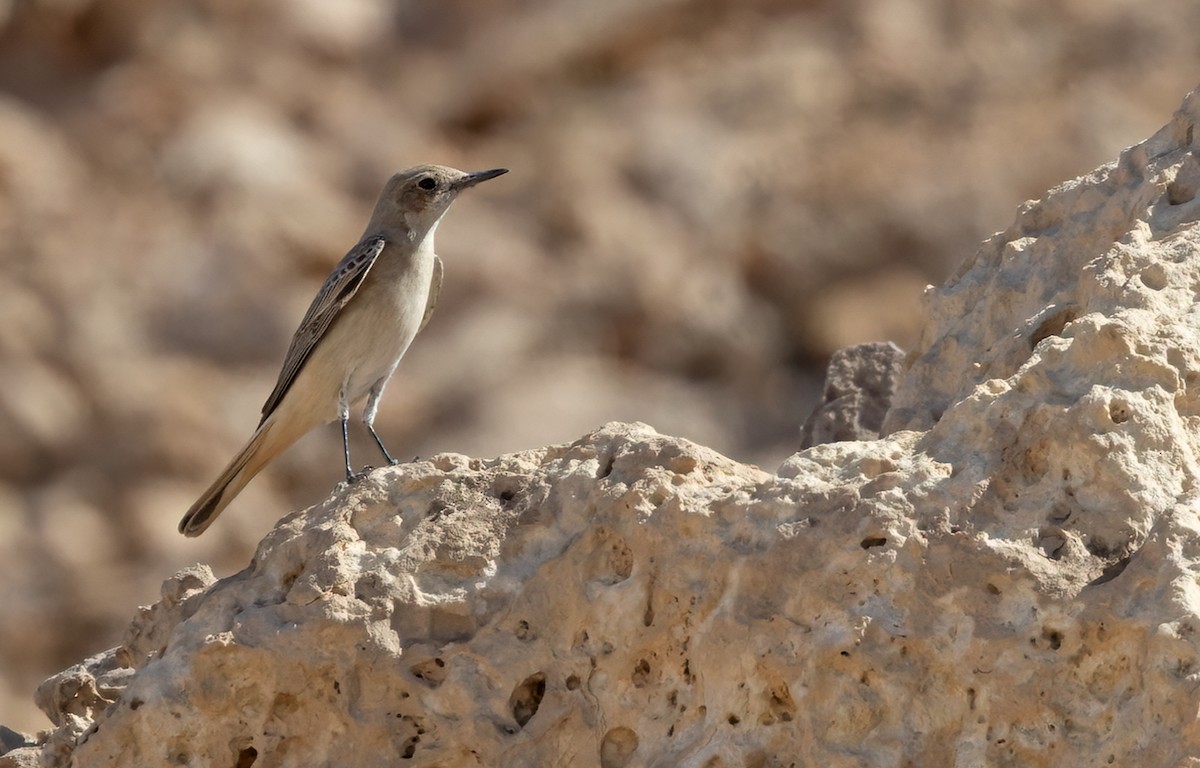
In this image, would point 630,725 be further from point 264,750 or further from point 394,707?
point 264,750

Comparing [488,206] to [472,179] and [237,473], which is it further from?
[237,473]

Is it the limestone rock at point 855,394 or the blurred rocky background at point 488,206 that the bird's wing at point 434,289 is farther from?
the blurred rocky background at point 488,206

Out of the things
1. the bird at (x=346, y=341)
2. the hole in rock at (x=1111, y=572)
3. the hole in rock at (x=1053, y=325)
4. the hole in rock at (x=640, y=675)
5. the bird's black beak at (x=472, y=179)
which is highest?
the bird's black beak at (x=472, y=179)

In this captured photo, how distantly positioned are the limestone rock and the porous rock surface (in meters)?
1.43

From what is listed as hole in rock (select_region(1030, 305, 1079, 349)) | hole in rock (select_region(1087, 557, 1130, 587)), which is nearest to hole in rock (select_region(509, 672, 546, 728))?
hole in rock (select_region(1087, 557, 1130, 587))

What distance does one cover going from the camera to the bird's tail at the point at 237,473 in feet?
22.4

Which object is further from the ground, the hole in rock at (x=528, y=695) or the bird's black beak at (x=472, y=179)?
the bird's black beak at (x=472, y=179)

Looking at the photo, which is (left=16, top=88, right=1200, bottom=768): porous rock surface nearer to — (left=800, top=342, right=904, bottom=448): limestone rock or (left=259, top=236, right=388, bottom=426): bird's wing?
(left=800, top=342, right=904, bottom=448): limestone rock

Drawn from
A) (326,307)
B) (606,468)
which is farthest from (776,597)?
(326,307)

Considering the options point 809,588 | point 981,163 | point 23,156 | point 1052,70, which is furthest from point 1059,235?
point 23,156

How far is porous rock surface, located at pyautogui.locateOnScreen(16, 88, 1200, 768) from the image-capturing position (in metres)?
3.64

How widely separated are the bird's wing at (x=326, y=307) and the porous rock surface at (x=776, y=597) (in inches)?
108

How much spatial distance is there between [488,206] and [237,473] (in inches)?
377

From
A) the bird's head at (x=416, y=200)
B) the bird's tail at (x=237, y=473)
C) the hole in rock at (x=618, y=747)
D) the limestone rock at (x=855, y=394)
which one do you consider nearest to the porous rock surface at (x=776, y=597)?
the hole in rock at (x=618, y=747)
